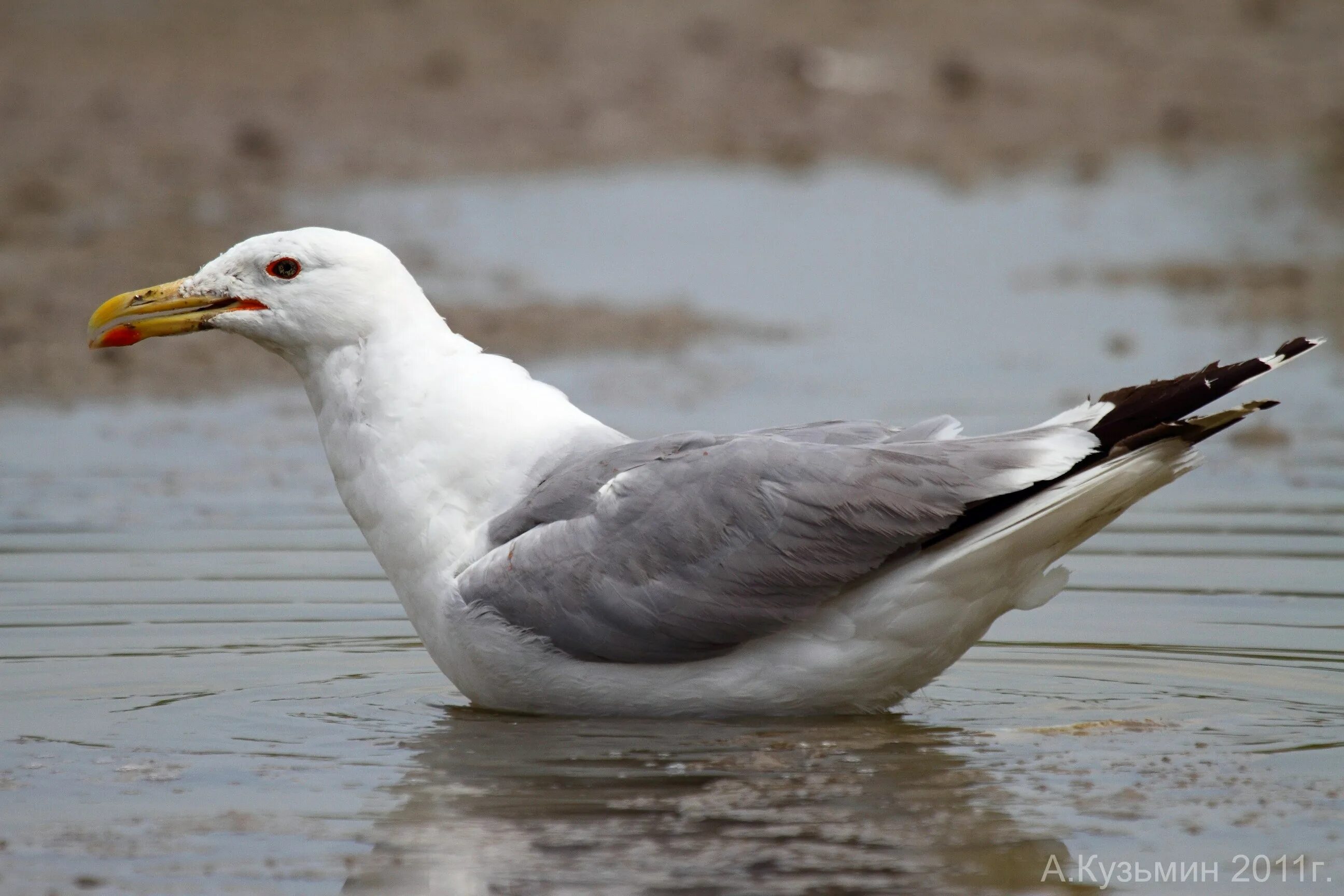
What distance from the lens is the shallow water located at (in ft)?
16.0

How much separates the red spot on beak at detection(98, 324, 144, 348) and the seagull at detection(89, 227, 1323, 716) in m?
0.23

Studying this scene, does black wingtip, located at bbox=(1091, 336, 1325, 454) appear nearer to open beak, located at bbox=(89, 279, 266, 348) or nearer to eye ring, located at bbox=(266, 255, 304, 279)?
eye ring, located at bbox=(266, 255, 304, 279)

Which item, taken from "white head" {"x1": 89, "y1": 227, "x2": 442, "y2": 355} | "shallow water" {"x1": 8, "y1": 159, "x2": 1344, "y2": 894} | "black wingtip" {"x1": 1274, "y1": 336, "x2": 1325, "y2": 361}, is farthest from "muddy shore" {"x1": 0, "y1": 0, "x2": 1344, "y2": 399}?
"black wingtip" {"x1": 1274, "y1": 336, "x2": 1325, "y2": 361}

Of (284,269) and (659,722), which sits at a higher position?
(284,269)

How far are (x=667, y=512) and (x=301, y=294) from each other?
1.33 metres

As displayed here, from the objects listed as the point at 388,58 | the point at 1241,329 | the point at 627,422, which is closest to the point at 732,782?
the point at 627,422

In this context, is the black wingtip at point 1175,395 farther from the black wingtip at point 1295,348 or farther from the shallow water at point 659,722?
the shallow water at point 659,722

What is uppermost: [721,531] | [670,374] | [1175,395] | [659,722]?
[670,374]

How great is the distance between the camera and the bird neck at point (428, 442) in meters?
6.12

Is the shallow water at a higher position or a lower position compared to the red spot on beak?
lower

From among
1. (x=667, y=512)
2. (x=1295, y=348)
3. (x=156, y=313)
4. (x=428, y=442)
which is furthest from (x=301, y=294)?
(x=1295, y=348)

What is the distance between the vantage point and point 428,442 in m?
6.17

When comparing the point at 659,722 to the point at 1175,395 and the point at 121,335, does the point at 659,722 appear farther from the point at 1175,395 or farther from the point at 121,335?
the point at 121,335

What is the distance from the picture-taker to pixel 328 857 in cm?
488
